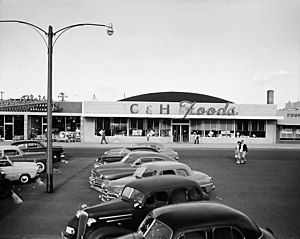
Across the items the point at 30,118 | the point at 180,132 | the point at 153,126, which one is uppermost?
the point at 30,118

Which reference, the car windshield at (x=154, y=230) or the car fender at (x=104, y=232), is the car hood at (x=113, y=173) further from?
the car windshield at (x=154, y=230)

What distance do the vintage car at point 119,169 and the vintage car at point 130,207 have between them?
312cm

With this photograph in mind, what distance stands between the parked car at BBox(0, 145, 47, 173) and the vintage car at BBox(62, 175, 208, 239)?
8.98 meters

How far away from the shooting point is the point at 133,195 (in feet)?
21.6

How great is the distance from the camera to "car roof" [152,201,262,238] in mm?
4570

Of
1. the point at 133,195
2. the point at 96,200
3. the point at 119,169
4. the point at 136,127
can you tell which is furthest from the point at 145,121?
the point at 133,195

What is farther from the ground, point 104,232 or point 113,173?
point 113,173

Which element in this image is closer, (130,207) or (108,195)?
(130,207)

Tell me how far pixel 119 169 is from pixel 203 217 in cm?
654

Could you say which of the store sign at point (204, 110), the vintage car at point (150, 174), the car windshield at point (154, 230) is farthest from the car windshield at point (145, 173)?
the store sign at point (204, 110)

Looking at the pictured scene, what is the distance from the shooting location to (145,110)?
1375 inches

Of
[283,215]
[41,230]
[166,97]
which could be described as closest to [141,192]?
[41,230]

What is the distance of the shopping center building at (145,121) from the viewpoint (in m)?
34.5

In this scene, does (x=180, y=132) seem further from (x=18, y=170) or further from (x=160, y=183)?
(x=160, y=183)
